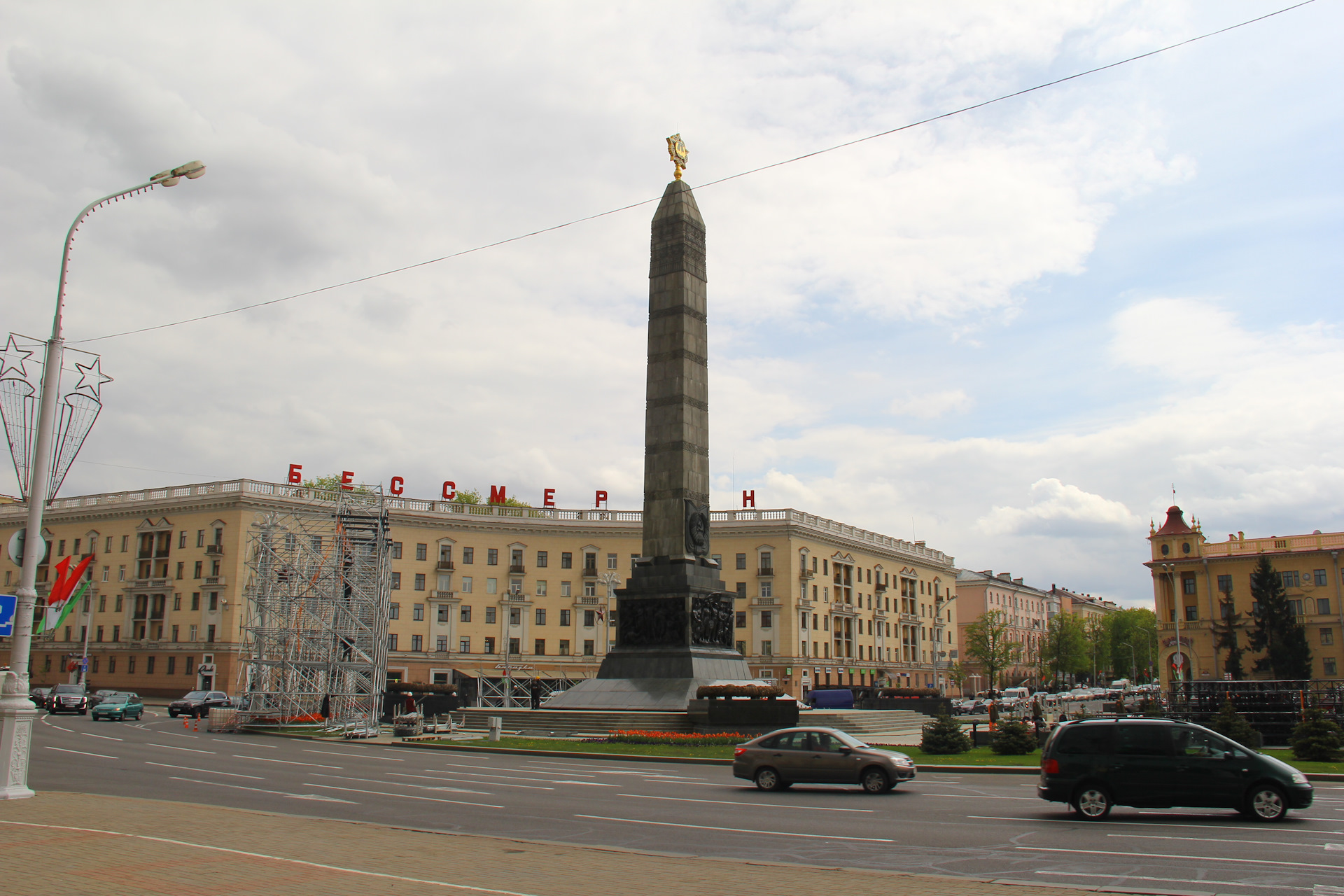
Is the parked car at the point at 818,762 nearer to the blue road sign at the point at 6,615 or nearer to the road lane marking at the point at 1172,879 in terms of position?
the road lane marking at the point at 1172,879

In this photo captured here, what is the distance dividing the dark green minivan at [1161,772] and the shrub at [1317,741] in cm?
971

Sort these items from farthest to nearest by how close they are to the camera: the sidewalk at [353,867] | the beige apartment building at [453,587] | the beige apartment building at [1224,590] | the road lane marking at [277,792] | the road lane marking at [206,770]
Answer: the beige apartment building at [1224,590], the beige apartment building at [453,587], the road lane marking at [206,770], the road lane marking at [277,792], the sidewalk at [353,867]

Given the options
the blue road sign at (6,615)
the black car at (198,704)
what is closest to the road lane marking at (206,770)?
the blue road sign at (6,615)

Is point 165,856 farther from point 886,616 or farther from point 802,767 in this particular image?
point 886,616

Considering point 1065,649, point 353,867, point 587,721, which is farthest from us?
point 1065,649

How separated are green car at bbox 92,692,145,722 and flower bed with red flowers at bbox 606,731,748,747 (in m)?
28.5

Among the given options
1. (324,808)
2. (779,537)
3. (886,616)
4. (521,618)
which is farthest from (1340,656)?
(324,808)

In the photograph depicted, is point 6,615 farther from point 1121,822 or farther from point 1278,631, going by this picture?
point 1278,631

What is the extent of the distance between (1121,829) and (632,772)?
12.0m

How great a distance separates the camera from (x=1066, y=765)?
1543cm

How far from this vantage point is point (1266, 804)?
1467cm

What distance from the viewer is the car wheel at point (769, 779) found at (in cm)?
1962

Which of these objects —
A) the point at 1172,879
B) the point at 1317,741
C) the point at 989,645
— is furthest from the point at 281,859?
the point at 989,645

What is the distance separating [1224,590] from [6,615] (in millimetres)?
92571
